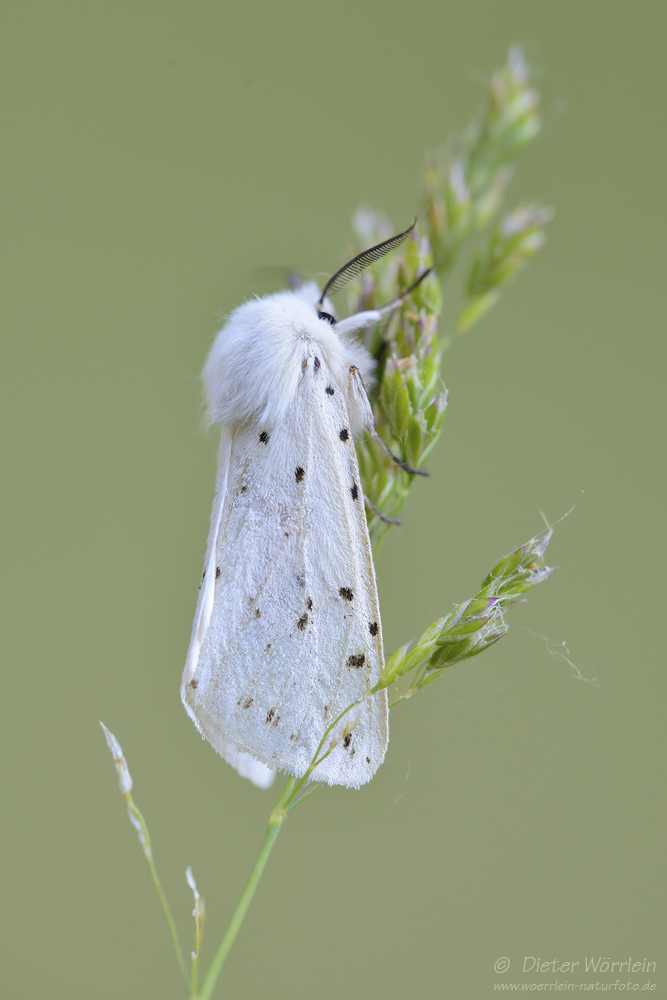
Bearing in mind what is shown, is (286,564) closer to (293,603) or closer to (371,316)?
(293,603)

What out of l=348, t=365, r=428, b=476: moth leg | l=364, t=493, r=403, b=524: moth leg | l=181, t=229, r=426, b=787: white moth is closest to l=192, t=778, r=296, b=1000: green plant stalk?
l=181, t=229, r=426, b=787: white moth

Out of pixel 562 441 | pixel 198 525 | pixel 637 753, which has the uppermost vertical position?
pixel 198 525

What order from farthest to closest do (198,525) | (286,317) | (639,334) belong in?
(639,334) → (198,525) → (286,317)

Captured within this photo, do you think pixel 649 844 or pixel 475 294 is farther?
pixel 649 844

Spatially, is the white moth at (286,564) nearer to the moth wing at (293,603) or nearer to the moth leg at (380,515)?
the moth wing at (293,603)

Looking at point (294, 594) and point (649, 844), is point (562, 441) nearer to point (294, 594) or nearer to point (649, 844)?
point (649, 844)

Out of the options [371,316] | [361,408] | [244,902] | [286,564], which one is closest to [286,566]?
[286,564]

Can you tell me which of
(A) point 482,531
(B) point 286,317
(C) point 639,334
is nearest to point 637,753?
(A) point 482,531

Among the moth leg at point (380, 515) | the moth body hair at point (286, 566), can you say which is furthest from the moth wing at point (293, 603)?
the moth leg at point (380, 515)
